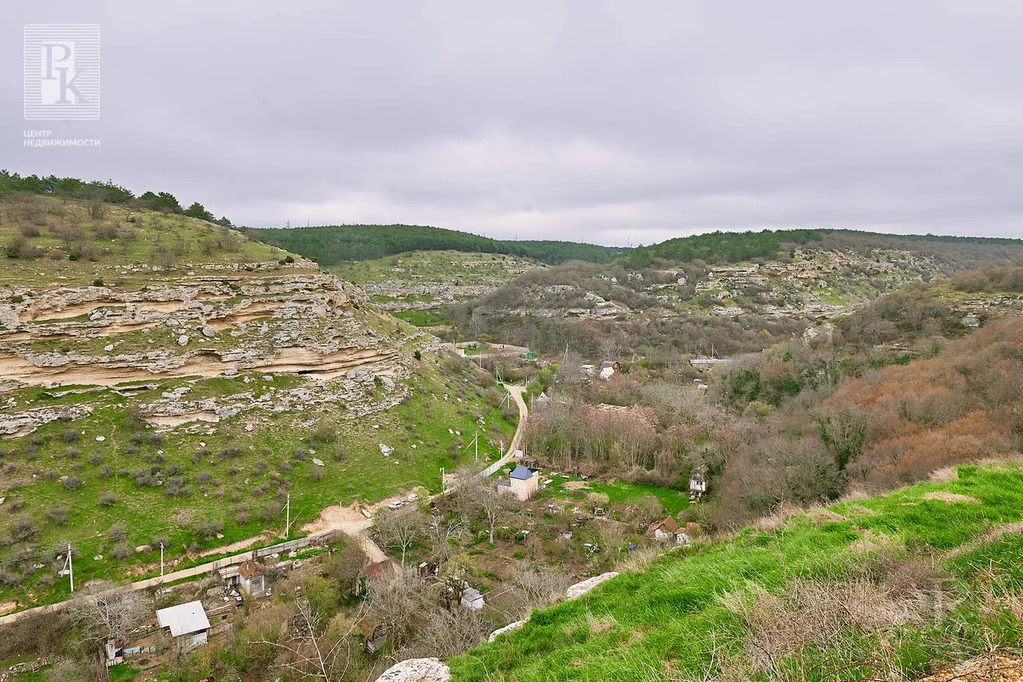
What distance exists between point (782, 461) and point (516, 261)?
113m

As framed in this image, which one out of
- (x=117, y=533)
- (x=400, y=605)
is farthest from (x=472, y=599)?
(x=117, y=533)

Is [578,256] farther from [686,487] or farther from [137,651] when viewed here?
[137,651]

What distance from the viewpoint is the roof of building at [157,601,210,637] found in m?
15.2

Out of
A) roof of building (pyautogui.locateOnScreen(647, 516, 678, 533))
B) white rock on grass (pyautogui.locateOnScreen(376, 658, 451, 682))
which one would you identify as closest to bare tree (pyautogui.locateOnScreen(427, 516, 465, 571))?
roof of building (pyautogui.locateOnScreen(647, 516, 678, 533))

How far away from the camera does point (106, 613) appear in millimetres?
14508

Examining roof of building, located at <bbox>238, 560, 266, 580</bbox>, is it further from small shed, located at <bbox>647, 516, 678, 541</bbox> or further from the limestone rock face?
small shed, located at <bbox>647, 516, 678, 541</bbox>

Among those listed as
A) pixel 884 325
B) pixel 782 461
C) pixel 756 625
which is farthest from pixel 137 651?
pixel 884 325

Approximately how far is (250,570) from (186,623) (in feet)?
8.92

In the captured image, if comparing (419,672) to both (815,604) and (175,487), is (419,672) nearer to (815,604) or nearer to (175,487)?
(815,604)

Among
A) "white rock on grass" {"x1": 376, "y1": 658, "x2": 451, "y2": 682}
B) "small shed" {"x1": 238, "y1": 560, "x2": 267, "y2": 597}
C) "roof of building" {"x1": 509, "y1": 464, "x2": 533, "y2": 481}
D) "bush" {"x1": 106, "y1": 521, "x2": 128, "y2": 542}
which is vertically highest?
"white rock on grass" {"x1": 376, "y1": 658, "x2": 451, "y2": 682}

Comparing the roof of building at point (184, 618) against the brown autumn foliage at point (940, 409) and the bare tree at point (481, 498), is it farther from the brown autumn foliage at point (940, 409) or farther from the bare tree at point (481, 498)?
the brown autumn foliage at point (940, 409)

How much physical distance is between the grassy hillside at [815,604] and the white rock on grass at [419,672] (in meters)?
0.24

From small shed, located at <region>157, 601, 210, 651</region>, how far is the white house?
14.4 meters

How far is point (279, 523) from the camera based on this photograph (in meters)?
Result: 21.5
